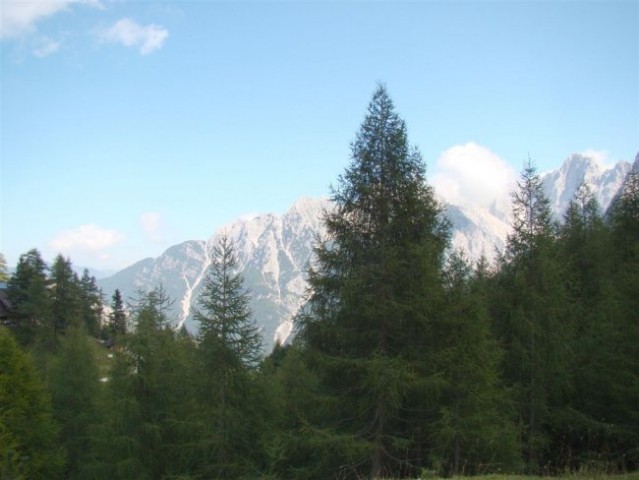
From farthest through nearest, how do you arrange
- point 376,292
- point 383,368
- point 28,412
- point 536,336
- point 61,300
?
point 61,300 < point 28,412 < point 536,336 < point 376,292 < point 383,368

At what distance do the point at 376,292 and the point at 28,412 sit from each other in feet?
65.2

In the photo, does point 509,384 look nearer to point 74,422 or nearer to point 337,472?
point 337,472

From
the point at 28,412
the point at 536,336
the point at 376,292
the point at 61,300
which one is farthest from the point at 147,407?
the point at 61,300

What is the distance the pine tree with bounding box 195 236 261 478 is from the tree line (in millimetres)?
59

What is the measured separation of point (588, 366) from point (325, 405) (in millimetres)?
10672

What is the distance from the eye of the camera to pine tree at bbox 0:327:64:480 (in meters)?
22.5

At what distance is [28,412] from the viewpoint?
23422 millimetres

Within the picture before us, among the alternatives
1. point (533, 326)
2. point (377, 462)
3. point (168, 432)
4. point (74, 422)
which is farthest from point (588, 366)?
point (74, 422)

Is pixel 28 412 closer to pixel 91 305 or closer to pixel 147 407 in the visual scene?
pixel 147 407

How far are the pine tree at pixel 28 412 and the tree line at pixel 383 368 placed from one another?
95 mm

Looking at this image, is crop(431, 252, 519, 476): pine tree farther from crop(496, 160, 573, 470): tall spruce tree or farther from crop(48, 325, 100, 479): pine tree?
crop(48, 325, 100, 479): pine tree

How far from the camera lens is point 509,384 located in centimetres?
1820

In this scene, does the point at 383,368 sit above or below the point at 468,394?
above

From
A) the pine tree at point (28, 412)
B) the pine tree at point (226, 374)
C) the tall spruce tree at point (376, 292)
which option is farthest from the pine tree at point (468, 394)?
the pine tree at point (28, 412)
